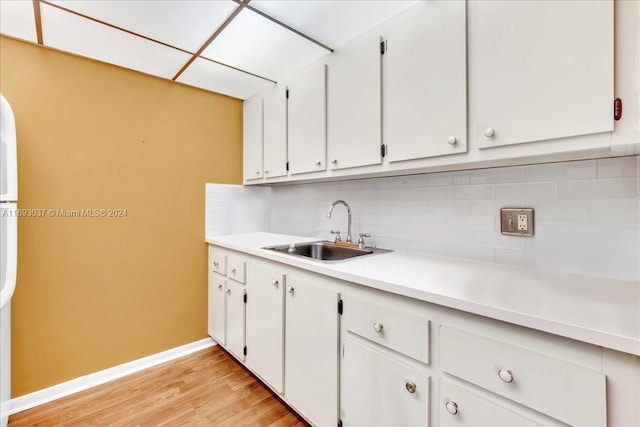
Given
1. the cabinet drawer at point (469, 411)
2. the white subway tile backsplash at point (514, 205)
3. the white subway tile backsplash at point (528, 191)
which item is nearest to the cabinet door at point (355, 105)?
the white subway tile backsplash at point (514, 205)

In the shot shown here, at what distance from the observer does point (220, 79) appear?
2.12 m

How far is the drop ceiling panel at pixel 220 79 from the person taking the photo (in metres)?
1.95

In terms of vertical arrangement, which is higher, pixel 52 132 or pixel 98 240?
pixel 52 132

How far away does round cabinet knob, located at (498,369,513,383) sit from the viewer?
0.77 meters

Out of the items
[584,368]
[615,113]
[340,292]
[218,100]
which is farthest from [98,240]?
[615,113]

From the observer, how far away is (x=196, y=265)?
233 centimetres

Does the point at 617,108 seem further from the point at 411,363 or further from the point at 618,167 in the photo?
the point at 411,363

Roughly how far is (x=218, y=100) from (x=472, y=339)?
248 cm

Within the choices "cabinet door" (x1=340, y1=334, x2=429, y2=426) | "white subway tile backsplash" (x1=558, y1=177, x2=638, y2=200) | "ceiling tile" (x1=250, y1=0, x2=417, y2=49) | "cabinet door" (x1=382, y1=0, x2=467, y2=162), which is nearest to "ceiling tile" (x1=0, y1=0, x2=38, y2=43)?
"ceiling tile" (x1=250, y1=0, x2=417, y2=49)

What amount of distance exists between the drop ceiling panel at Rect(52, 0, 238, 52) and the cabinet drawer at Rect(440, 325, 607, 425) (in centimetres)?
170

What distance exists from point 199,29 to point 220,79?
2.02 feet

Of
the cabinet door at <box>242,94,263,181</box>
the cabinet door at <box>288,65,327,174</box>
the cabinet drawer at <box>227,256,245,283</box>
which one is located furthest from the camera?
the cabinet door at <box>242,94,263,181</box>

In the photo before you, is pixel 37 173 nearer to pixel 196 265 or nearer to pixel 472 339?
pixel 196 265

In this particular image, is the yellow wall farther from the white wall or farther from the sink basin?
the white wall
